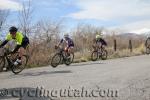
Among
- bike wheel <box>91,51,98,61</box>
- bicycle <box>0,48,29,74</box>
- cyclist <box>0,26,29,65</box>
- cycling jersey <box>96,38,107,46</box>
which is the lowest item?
bike wheel <box>91,51,98,61</box>

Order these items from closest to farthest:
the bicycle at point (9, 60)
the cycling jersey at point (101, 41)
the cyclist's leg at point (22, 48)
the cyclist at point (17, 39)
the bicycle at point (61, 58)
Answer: the cyclist at point (17, 39) < the cyclist's leg at point (22, 48) < the bicycle at point (9, 60) < the bicycle at point (61, 58) < the cycling jersey at point (101, 41)

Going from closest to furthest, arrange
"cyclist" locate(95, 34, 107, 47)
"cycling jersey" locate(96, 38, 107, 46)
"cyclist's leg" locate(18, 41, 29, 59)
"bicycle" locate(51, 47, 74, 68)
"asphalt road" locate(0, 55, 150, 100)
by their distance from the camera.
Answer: "asphalt road" locate(0, 55, 150, 100)
"cyclist's leg" locate(18, 41, 29, 59)
"bicycle" locate(51, 47, 74, 68)
"cyclist" locate(95, 34, 107, 47)
"cycling jersey" locate(96, 38, 107, 46)

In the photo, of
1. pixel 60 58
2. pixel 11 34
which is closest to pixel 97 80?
pixel 11 34

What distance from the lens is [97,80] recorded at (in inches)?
524

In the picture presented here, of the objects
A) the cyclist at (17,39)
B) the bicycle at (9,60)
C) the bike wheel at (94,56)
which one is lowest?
the bike wheel at (94,56)

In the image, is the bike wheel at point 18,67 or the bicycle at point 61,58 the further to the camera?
the bicycle at point 61,58

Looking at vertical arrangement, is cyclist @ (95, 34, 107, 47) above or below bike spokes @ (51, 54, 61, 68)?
above

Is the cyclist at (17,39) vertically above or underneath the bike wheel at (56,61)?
above

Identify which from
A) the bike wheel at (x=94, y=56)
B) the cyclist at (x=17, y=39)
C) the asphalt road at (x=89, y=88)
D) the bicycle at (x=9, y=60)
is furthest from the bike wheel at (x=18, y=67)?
the bike wheel at (x=94, y=56)

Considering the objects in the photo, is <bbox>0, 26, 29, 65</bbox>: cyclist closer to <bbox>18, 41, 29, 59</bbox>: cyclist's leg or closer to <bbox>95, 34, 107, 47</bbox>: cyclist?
<bbox>18, 41, 29, 59</bbox>: cyclist's leg

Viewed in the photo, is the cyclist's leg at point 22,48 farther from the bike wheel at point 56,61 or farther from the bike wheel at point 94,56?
the bike wheel at point 94,56

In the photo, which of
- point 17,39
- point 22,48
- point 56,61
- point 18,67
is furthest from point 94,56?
point 17,39

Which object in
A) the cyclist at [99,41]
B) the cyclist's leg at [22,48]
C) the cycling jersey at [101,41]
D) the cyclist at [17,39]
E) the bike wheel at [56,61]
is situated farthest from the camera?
the cycling jersey at [101,41]

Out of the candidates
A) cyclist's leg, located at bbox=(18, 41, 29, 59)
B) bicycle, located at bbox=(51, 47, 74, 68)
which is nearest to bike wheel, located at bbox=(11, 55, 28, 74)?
cyclist's leg, located at bbox=(18, 41, 29, 59)
